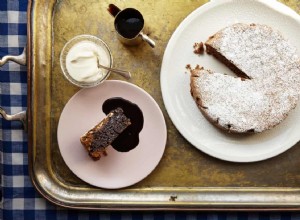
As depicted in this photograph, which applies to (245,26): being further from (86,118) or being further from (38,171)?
(38,171)

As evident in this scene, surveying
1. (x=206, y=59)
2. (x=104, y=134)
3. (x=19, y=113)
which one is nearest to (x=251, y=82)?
(x=206, y=59)

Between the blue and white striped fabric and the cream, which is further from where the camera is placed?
the blue and white striped fabric

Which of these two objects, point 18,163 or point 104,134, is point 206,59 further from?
point 18,163

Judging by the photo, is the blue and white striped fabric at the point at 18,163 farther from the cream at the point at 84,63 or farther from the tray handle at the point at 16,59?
the cream at the point at 84,63

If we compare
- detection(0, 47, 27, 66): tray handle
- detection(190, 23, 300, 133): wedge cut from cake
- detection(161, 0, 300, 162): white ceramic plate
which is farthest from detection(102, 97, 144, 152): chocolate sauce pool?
detection(0, 47, 27, 66): tray handle

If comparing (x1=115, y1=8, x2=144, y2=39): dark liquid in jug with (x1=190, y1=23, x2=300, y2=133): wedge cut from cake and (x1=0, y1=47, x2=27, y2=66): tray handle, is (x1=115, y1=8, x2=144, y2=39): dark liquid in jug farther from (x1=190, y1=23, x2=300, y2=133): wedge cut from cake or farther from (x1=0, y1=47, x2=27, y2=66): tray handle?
(x1=0, y1=47, x2=27, y2=66): tray handle

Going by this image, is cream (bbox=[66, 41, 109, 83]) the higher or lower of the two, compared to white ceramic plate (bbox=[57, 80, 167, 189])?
higher
